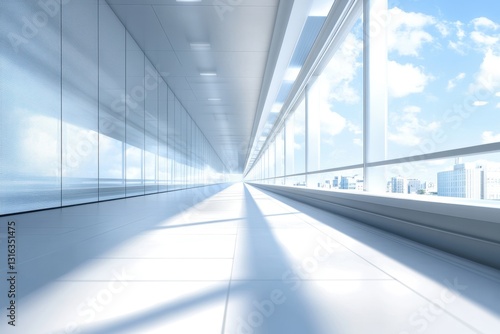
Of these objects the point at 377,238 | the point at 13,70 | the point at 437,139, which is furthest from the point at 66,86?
the point at 437,139

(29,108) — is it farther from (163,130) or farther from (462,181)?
(163,130)

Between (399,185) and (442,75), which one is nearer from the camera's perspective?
(442,75)

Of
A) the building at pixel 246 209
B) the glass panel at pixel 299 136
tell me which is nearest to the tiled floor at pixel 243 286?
the building at pixel 246 209

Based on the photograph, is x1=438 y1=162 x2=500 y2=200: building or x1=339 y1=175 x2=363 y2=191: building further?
x1=339 y1=175 x2=363 y2=191: building

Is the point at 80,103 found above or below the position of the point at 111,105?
below

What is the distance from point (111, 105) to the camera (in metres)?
6.24

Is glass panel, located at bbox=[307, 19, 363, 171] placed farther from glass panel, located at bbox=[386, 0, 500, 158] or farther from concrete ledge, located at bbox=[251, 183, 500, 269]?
concrete ledge, located at bbox=[251, 183, 500, 269]

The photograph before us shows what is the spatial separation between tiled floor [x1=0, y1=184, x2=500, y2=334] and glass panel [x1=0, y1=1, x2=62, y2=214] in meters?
1.54

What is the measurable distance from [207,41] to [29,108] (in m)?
4.34

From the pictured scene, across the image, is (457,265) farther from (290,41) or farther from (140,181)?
(140,181)

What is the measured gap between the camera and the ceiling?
5602mm

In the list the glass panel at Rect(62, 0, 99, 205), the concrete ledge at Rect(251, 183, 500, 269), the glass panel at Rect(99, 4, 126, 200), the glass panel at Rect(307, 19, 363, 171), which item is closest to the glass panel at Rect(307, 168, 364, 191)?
the glass panel at Rect(307, 19, 363, 171)

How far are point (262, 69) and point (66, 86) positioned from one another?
18.4 ft

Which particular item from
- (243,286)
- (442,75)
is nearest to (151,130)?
(442,75)
